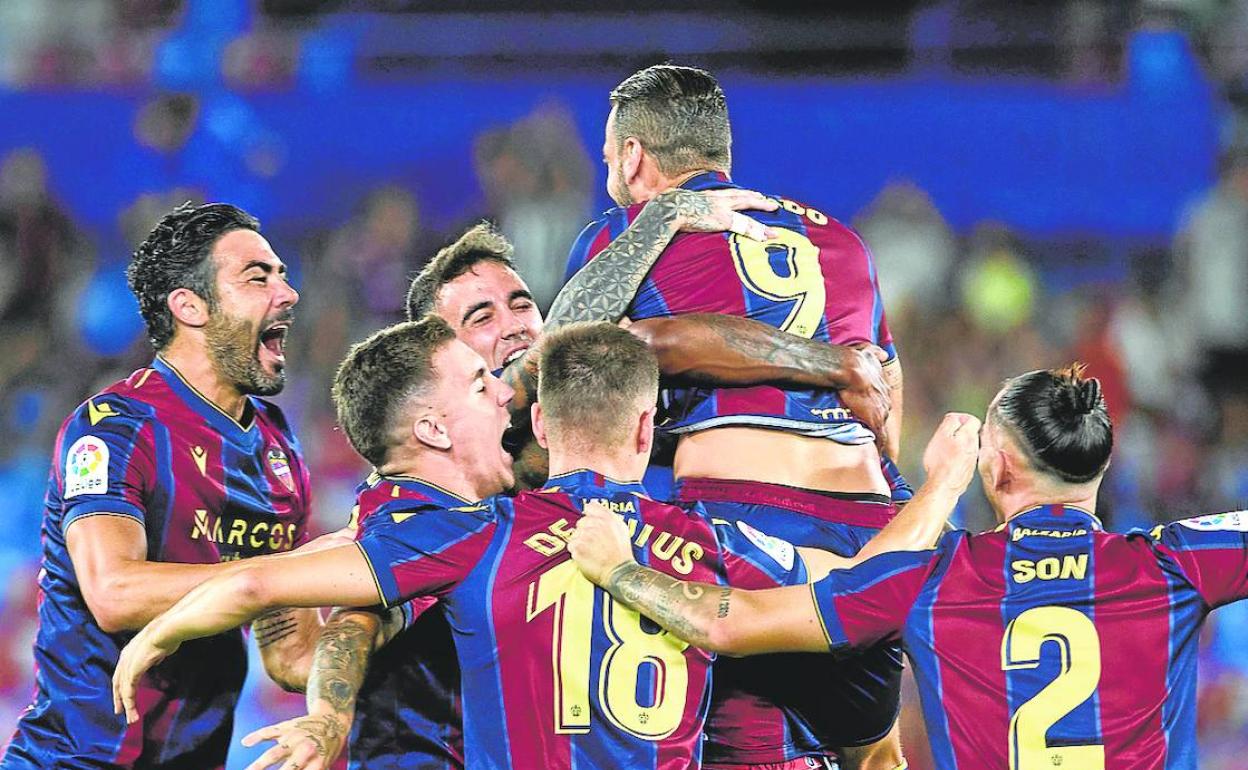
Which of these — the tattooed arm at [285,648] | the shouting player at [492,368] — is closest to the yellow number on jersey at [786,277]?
the shouting player at [492,368]

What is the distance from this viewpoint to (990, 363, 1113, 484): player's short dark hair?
14.8ft

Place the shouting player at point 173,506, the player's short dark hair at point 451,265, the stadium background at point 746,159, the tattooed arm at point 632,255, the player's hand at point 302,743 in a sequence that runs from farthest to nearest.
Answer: the stadium background at point 746,159
the player's short dark hair at point 451,265
the tattooed arm at point 632,255
the shouting player at point 173,506
the player's hand at point 302,743

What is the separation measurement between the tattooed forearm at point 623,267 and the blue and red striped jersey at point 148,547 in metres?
1.14

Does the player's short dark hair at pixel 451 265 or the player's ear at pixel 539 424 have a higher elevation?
the player's short dark hair at pixel 451 265

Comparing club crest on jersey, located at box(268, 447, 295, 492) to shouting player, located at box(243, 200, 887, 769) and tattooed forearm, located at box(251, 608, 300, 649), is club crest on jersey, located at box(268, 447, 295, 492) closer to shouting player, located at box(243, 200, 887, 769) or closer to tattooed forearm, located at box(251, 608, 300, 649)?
tattooed forearm, located at box(251, 608, 300, 649)

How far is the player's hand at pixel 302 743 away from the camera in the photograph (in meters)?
4.18

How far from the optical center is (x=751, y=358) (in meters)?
5.22

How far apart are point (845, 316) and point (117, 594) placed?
7.70 feet

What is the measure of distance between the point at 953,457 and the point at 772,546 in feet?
1.83

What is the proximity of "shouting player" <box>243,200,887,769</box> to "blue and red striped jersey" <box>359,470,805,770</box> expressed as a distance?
27cm

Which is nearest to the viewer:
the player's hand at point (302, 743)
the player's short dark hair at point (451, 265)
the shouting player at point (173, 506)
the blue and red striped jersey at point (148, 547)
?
the player's hand at point (302, 743)

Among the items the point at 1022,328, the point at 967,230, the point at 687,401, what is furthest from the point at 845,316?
the point at 967,230

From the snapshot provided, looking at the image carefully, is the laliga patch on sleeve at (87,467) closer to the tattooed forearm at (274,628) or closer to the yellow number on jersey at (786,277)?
the tattooed forearm at (274,628)

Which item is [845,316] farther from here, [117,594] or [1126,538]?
[117,594]
